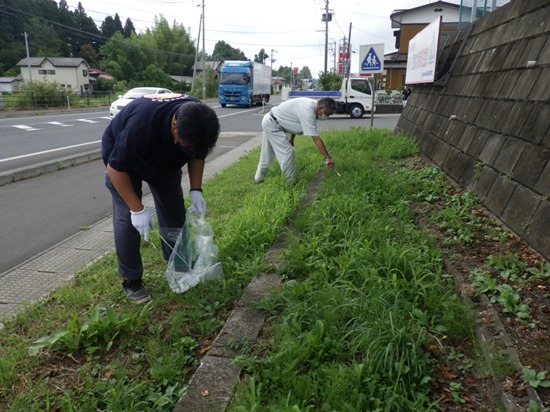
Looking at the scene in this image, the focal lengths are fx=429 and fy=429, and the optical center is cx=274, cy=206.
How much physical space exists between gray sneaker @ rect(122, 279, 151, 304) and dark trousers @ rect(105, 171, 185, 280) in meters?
0.05

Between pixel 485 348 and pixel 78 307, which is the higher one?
pixel 485 348

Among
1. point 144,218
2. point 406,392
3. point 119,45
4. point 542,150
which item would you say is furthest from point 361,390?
point 119,45

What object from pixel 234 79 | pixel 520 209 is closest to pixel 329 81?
pixel 234 79

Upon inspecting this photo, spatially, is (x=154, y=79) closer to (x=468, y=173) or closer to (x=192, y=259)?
(x=468, y=173)

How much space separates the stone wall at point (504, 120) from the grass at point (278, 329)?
0.77 meters

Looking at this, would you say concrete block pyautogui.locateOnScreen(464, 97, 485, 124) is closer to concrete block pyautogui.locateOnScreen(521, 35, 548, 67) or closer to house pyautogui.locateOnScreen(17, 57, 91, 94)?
concrete block pyautogui.locateOnScreen(521, 35, 548, 67)

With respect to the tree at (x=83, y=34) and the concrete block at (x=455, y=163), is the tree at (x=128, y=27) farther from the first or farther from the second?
the concrete block at (x=455, y=163)

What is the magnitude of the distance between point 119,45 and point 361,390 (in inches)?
2791

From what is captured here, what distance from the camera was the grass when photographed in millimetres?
2070

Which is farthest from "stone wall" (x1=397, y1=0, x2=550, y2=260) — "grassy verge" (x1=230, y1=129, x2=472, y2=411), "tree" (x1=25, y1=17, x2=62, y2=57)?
"tree" (x1=25, y1=17, x2=62, y2=57)

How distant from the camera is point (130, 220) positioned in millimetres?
3092

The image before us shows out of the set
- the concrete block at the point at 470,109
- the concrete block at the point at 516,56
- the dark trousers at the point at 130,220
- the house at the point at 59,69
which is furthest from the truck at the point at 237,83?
the house at the point at 59,69

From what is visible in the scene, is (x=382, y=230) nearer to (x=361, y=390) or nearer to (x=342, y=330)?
(x=342, y=330)

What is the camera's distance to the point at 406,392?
6.48ft
